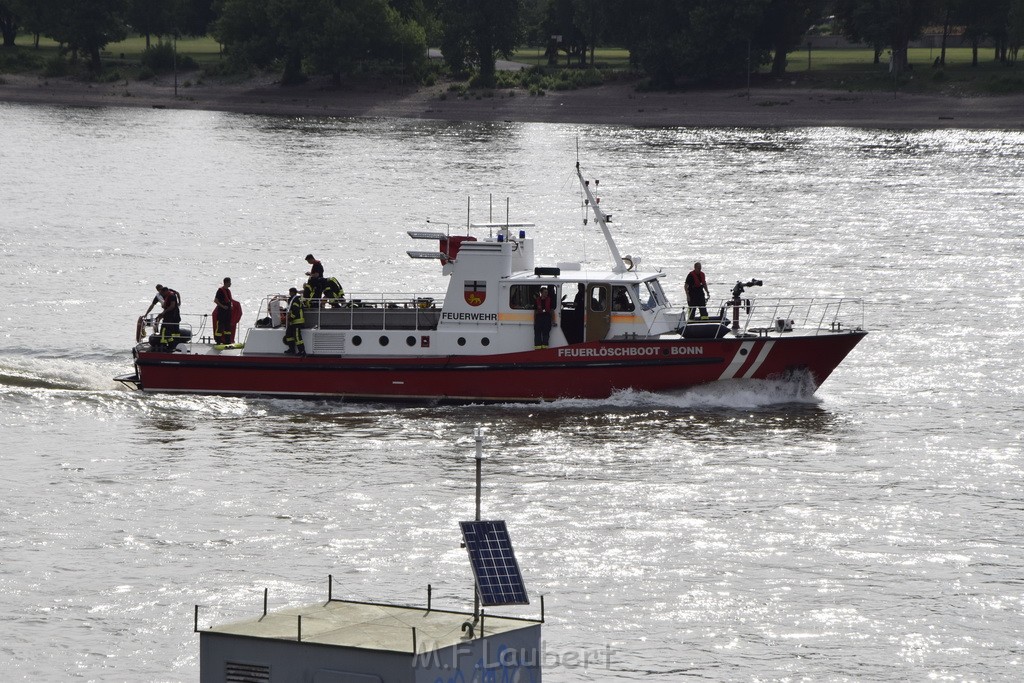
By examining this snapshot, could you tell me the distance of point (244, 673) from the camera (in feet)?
47.3

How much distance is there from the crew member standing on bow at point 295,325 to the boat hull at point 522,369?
0.24 metres

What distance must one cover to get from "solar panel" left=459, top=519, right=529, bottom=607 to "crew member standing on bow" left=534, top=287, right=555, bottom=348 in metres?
15.4

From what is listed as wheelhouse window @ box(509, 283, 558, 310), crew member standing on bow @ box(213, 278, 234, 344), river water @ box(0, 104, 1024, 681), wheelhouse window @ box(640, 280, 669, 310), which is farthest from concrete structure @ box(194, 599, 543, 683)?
crew member standing on bow @ box(213, 278, 234, 344)

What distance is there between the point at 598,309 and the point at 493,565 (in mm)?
16245

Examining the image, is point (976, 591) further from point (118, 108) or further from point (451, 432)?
point (118, 108)

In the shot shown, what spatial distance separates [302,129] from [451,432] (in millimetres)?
71524

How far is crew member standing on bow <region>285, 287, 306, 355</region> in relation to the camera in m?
31.7

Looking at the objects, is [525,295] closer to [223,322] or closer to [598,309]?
[598,309]

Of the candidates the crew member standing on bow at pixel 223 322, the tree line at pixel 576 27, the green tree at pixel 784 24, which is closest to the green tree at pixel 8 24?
the tree line at pixel 576 27

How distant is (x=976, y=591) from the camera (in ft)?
72.9

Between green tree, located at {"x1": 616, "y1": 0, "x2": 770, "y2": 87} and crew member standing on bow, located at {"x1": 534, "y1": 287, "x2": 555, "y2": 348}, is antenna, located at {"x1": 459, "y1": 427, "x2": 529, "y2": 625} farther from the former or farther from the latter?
green tree, located at {"x1": 616, "y1": 0, "x2": 770, "y2": 87}

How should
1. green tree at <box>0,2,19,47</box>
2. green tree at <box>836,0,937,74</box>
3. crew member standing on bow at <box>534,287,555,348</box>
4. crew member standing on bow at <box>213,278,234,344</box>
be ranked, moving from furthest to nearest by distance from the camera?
green tree at <box>0,2,19,47</box>, green tree at <box>836,0,937,74</box>, crew member standing on bow at <box>213,278,234,344</box>, crew member standing on bow at <box>534,287,555,348</box>

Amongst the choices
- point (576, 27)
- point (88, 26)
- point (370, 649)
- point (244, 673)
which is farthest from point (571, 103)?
point (370, 649)

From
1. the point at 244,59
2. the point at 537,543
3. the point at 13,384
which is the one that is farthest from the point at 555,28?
the point at 537,543
